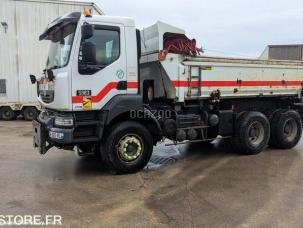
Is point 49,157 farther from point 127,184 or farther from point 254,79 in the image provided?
point 254,79

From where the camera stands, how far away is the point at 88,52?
6074mm

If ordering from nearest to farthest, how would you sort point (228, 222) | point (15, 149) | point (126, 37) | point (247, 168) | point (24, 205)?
point (228, 222), point (24, 205), point (126, 37), point (247, 168), point (15, 149)

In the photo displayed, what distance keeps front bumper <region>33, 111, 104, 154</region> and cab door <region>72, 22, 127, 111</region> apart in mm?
249

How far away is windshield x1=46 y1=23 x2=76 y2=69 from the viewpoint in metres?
6.20

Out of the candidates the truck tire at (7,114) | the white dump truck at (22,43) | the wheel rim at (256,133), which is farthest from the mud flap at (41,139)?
the truck tire at (7,114)

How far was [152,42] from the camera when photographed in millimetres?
7301

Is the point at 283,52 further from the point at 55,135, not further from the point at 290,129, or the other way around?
the point at 55,135

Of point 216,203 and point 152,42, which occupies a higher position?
point 152,42

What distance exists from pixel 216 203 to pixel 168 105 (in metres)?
2.84

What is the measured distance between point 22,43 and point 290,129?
467 inches

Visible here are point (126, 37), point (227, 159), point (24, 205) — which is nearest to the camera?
point (24, 205)

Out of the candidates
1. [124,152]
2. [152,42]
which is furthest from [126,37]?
[124,152]

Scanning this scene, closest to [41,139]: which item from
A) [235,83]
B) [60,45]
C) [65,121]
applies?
[65,121]

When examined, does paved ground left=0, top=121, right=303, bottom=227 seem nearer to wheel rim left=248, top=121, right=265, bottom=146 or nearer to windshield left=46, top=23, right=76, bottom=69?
wheel rim left=248, top=121, right=265, bottom=146
